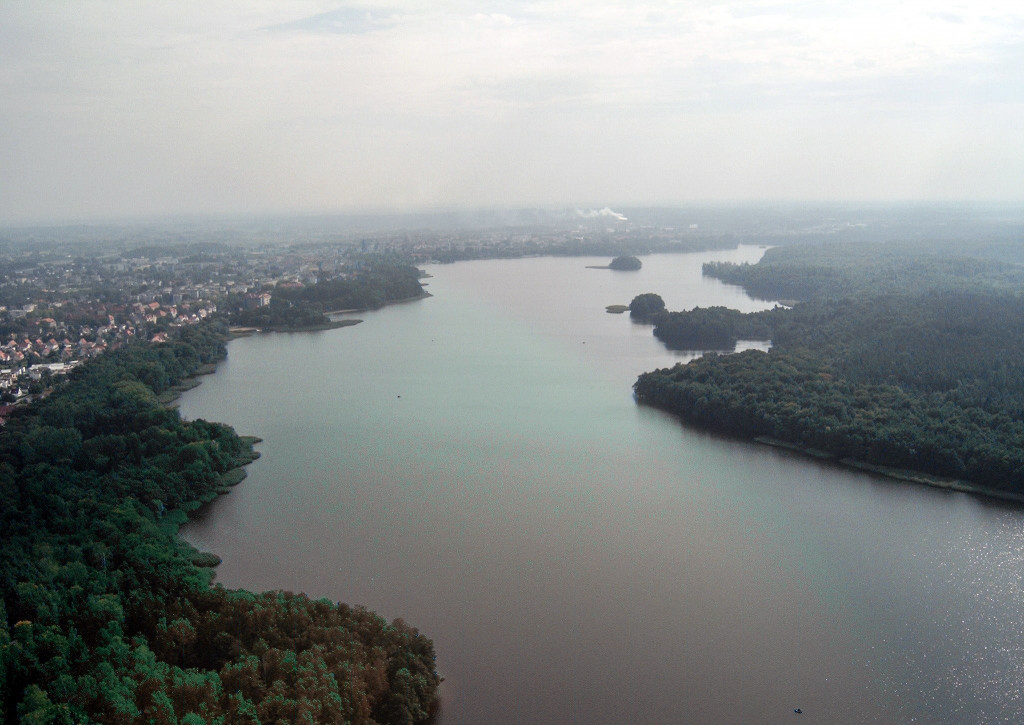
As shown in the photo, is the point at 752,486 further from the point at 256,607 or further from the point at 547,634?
the point at 256,607

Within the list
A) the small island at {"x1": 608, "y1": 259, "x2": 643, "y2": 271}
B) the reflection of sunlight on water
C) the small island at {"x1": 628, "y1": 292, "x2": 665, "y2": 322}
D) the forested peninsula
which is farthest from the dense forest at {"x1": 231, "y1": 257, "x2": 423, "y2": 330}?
the reflection of sunlight on water

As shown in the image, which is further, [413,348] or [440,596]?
[413,348]

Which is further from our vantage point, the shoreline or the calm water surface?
the shoreline

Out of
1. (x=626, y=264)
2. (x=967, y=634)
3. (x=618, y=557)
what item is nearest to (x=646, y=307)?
(x=626, y=264)

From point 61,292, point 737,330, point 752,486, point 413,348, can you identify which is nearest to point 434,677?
point 752,486

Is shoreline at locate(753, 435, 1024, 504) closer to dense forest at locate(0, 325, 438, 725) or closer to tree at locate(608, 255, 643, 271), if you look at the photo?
dense forest at locate(0, 325, 438, 725)

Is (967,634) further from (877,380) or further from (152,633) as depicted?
(877,380)
